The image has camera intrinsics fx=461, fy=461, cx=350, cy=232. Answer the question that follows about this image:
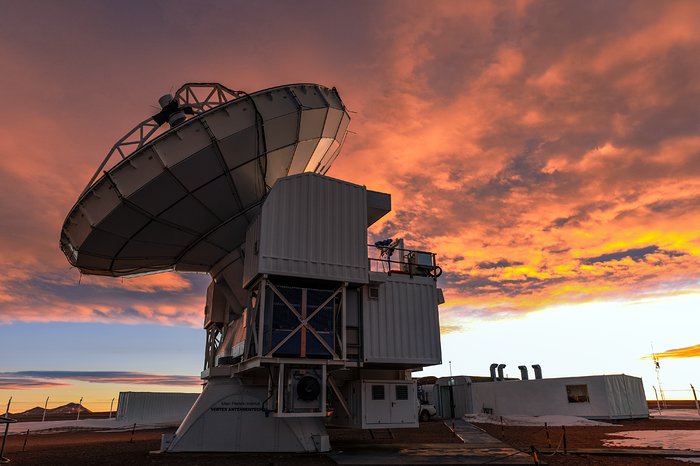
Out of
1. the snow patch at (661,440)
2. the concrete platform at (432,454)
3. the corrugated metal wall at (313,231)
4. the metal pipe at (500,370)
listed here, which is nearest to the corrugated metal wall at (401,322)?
the corrugated metal wall at (313,231)

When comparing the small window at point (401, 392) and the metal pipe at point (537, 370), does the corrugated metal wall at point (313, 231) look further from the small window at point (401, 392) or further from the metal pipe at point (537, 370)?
the metal pipe at point (537, 370)

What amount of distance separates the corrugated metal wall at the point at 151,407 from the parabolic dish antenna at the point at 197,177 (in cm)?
2969

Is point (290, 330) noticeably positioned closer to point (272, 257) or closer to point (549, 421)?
point (272, 257)

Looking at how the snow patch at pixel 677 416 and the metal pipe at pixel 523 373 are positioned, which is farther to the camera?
the metal pipe at pixel 523 373

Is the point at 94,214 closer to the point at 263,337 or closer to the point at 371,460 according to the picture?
the point at 263,337

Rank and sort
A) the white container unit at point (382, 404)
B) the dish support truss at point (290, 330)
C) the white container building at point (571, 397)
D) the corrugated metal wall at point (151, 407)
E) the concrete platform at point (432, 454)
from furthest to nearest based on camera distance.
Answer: the corrugated metal wall at point (151, 407) → the white container building at point (571, 397) → the white container unit at point (382, 404) → the dish support truss at point (290, 330) → the concrete platform at point (432, 454)

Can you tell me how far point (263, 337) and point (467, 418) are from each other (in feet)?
113

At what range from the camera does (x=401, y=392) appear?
21.5 m

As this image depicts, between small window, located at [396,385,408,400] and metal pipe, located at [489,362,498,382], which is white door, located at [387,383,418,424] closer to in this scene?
small window, located at [396,385,408,400]

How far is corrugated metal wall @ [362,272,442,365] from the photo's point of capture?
20.4m

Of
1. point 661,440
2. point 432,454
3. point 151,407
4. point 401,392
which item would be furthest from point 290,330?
point 151,407

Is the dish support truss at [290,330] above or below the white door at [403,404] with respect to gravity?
above

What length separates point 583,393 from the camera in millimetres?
39938

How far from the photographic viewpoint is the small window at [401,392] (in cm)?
2136
